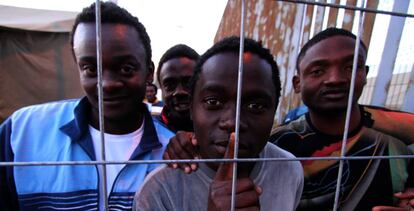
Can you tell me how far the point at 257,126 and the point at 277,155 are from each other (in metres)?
0.17

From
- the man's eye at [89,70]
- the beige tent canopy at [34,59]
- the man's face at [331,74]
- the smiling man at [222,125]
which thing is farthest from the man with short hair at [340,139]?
the beige tent canopy at [34,59]

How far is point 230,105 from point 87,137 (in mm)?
429

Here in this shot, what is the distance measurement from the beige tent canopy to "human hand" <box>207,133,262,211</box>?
4.03 metres

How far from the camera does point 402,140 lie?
38.2 inches

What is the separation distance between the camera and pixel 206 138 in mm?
649

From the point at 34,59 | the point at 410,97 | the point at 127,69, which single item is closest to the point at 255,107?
the point at 127,69

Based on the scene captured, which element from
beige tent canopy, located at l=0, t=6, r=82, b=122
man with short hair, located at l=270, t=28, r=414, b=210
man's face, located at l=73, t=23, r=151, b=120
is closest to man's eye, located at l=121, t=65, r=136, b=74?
man's face, located at l=73, t=23, r=151, b=120

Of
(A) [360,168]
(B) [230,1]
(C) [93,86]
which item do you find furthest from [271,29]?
(C) [93,86]

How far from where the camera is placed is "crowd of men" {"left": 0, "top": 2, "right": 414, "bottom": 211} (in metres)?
0.63

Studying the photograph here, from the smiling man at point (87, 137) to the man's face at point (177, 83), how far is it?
21.3 inches

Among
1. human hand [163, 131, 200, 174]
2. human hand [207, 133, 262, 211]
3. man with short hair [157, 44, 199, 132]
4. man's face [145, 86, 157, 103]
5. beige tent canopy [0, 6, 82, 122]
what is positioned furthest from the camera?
beige tent canopy [0, 6, 82, 122]

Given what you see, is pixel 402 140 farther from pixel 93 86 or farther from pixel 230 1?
pixel 230 1

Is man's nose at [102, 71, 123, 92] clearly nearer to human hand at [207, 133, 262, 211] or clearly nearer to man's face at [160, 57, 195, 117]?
human hand at [207, 133, 262, 211]

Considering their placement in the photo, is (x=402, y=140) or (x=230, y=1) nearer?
(x=402, y=140)
